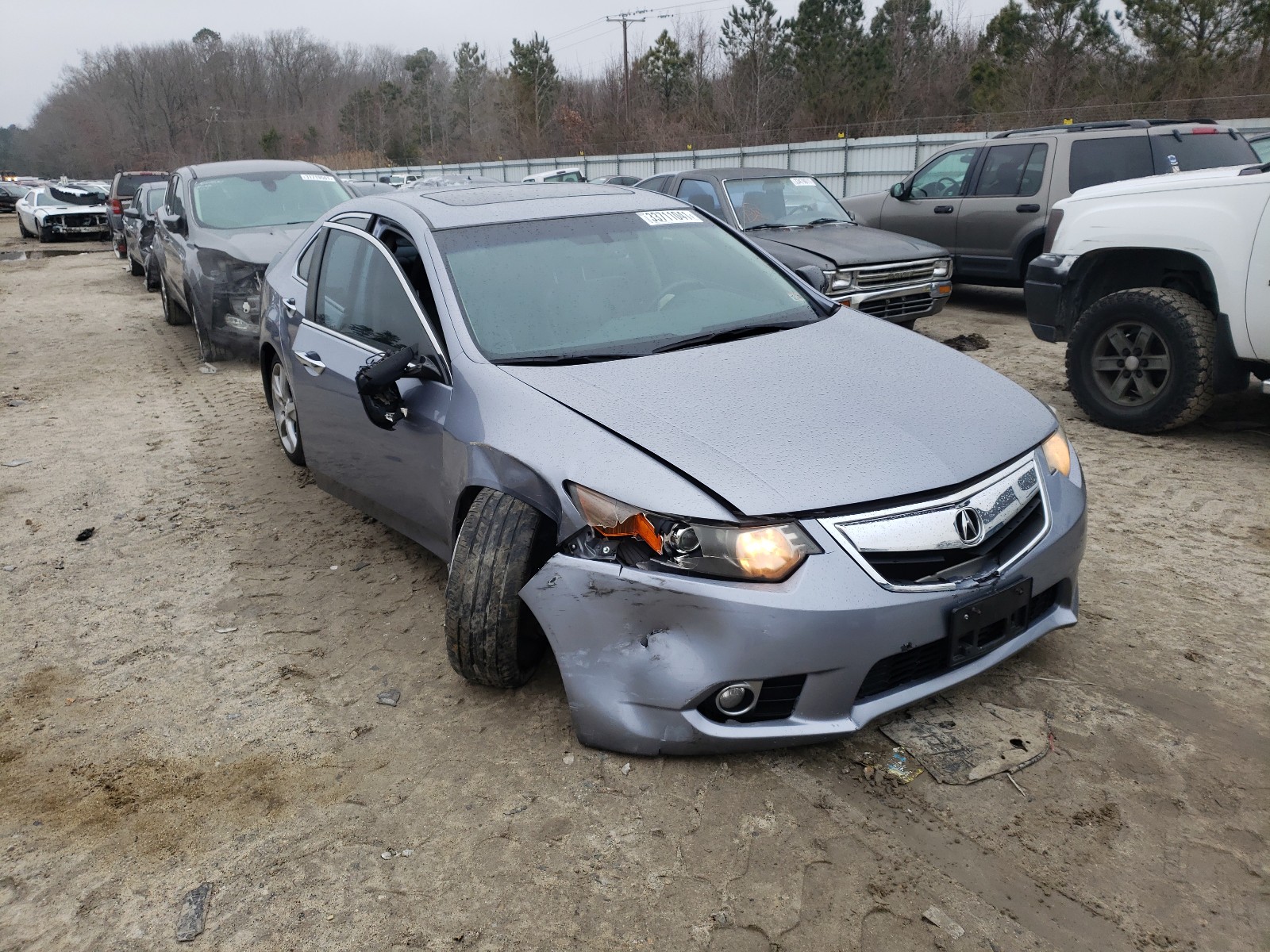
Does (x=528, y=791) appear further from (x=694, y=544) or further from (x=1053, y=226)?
(x=1053, y=226)

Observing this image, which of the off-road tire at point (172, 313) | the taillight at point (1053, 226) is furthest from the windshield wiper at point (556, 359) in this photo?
the off-road tire at point (172, 313)

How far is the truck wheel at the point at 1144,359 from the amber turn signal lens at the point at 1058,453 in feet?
9.18

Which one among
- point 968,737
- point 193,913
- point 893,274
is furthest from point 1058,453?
point 893,274

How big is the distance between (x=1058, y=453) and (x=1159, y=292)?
3.15m

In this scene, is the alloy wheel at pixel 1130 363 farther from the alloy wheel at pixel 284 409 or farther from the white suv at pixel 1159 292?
the alloy wheel at pixel 284 409

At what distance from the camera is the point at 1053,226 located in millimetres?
6555

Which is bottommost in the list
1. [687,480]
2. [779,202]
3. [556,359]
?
[687,480]

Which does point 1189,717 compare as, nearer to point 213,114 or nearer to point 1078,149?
point 1078,149

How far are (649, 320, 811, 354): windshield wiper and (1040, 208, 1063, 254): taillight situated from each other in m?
3.39

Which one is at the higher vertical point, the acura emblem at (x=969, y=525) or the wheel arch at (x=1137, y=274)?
the wheel arch at (x=1137, y=274)

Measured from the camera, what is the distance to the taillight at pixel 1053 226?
21.2 ft

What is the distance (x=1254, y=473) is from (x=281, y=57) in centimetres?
11666

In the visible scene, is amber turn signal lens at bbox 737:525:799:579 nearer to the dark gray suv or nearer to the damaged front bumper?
the damaged front bumper

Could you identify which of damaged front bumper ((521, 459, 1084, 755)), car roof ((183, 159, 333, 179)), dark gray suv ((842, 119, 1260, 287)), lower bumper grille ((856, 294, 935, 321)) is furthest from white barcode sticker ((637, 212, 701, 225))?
car roof ((183, 159, 333, 179))
